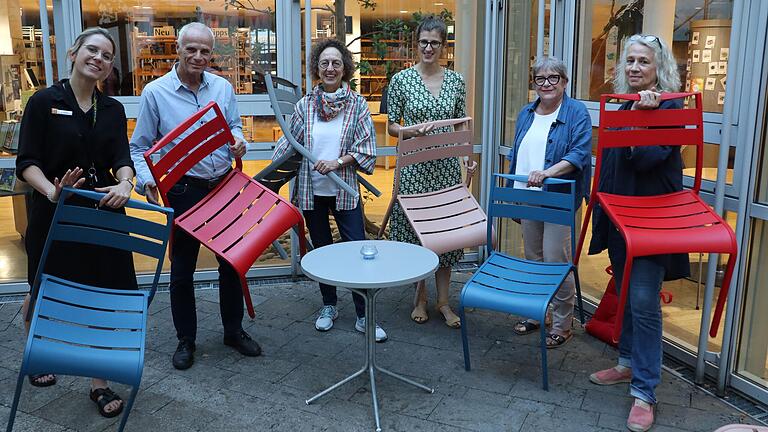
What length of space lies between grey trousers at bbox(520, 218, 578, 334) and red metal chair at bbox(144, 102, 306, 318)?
1.32 metres

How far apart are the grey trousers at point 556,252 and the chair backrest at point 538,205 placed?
0.36 ft

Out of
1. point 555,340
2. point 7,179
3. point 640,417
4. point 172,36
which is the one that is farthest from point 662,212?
point 7,179

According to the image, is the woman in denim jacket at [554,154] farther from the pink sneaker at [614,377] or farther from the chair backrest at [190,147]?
the chair backrest at [190,147]

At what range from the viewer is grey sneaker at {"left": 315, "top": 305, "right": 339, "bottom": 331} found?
158 inches

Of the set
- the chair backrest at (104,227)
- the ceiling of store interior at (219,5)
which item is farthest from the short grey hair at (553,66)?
the chair backrest at (104,227)

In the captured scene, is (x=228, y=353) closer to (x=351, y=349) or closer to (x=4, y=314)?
(x=351, y=349)

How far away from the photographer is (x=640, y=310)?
9.48ft

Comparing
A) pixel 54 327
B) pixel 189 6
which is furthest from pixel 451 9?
pixel 54 327

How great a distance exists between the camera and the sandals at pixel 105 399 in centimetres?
301

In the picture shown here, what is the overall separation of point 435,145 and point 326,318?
1.20 m

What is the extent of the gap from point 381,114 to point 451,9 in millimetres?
1095

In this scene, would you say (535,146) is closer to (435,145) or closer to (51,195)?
(435,145)

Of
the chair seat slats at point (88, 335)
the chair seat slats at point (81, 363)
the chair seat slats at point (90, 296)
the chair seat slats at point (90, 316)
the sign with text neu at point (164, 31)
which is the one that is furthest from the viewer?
the sign with text neu at point (164, 31)

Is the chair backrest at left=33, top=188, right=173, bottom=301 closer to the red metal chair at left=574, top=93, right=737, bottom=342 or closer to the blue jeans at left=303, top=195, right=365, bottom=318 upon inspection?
the blue jeans at left=303, top=195, right=365, bottom=318
